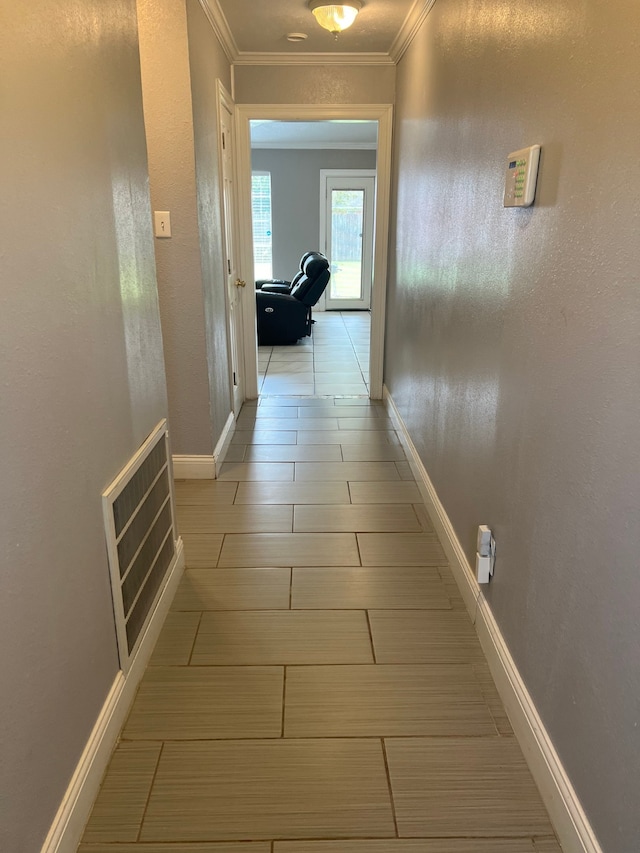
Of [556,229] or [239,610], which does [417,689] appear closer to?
[239,610]

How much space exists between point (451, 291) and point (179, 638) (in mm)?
1649

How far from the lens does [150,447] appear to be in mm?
1921

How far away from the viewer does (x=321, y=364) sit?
19.0ft

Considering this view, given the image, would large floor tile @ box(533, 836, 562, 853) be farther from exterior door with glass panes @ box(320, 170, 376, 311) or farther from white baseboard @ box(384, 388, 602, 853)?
exterior door with glass panes @ box(320, 170, 376, 311)

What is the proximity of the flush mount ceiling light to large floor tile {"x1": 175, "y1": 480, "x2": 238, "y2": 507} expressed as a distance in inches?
92.6

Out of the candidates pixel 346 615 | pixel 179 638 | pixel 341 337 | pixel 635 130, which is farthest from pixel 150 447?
pixel 341 337

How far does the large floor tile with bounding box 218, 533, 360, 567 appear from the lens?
2457 mm

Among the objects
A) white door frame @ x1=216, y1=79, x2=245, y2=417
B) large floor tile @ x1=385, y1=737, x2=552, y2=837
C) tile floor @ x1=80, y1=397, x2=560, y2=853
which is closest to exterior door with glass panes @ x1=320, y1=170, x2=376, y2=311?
white door frame @ x1=216, y1=79, x2=245, y2=417

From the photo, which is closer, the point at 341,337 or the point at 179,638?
the point at 179,638

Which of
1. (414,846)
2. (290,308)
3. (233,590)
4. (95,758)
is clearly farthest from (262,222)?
(414,846)

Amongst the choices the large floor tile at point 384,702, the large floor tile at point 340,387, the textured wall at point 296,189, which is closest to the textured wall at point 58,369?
the large floor tile at point 384,702

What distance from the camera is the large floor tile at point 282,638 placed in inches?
75.5

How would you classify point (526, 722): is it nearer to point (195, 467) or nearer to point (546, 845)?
point (546, 845)

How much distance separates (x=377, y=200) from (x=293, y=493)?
2.31 m
